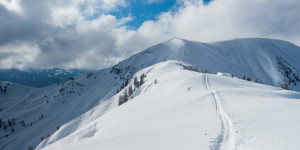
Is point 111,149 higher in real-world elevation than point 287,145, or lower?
lower

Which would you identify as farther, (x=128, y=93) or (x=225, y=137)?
(x=128, y=93)

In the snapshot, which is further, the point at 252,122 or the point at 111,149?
the point at 252,122

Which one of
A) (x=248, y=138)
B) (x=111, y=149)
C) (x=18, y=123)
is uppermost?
(x=248, y=138)

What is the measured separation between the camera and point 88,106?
570 ft

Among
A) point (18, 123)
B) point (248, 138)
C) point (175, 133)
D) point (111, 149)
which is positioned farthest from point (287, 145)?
point (18, 123)

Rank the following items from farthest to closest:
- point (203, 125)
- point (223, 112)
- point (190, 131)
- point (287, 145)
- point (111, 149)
Answer: point (223, 112), point (203, 125), point (190, 131), point (111, 149), point (287, 145)

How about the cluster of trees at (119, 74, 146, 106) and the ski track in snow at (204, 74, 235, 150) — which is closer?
the ski track in snow at (204, 74, 235, 150)

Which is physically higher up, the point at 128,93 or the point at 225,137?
the point at 225,137

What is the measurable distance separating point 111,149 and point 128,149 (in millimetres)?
1670

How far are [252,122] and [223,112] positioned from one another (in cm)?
505

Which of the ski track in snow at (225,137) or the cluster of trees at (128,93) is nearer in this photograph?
the ski track in snow at (225,137)

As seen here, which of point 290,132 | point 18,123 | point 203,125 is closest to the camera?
point 290,132

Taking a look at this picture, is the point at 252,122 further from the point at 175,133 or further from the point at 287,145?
the point at 175,133

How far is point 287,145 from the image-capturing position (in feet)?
36.3
